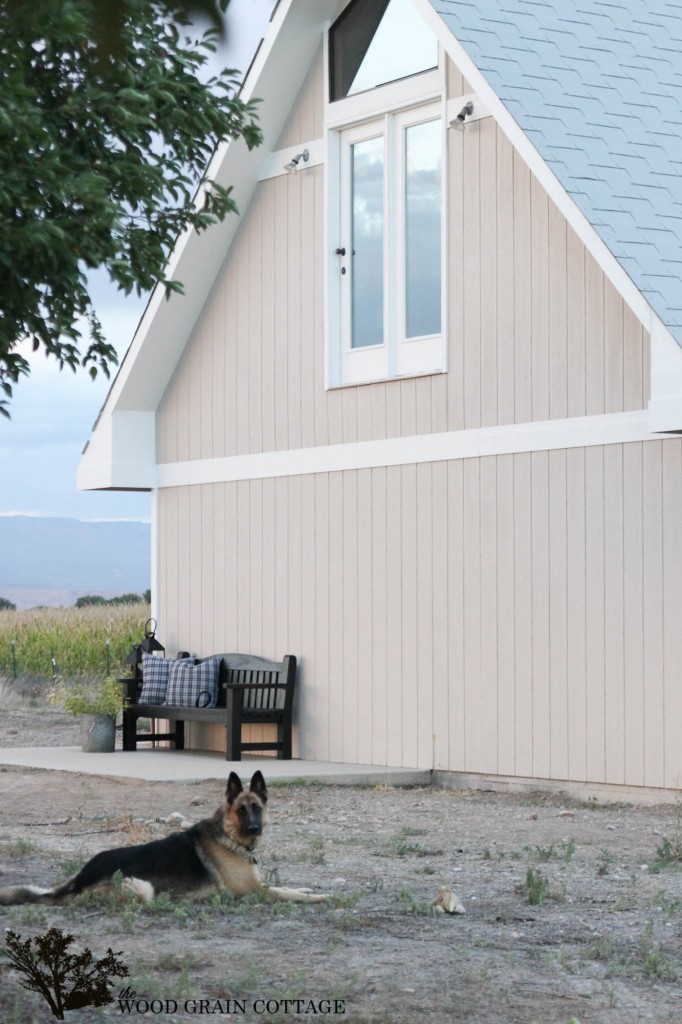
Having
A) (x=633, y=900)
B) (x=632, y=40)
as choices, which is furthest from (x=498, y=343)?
(x=633, y=900)

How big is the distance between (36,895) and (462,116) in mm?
8019

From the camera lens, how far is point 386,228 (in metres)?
13.6

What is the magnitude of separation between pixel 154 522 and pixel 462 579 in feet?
15.3

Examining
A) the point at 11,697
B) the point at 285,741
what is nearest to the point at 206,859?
the point at 285,741

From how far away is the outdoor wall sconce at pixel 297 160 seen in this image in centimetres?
1430

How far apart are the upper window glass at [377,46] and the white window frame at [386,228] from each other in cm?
16

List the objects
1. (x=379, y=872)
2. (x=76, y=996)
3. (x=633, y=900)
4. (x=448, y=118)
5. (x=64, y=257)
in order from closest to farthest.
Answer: (x=76, y=996)
(x=64, y=257)
(x=633, y=900)
(x=379, y=872)
(x=448, y=118)

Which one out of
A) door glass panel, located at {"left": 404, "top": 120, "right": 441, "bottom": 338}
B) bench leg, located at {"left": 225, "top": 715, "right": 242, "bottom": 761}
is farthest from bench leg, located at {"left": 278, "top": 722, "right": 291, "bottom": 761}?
door glass panel, located at {"left": 404, "top": 120, "right": 441, "bottom": 338}

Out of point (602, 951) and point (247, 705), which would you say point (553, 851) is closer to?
point (602, 951)

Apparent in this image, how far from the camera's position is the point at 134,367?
1543 cm

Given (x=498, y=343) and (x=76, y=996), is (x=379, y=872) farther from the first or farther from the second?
(x=498, y=343)

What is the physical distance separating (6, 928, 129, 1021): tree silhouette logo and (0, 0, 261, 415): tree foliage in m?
2.34

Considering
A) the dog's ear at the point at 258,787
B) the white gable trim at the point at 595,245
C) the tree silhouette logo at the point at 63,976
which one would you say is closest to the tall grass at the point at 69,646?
the white gable trim at the point at 595,245

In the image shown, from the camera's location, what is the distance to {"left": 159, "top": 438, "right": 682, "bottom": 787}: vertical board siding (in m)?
11.1
